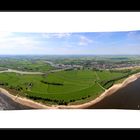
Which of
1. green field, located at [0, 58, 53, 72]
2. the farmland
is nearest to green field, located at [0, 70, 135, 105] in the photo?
the farmland

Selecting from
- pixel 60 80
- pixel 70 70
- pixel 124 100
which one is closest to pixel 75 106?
pixel 60 80

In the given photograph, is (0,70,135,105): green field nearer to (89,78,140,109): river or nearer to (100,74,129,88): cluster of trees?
(100,74,129,88): cluster of trees

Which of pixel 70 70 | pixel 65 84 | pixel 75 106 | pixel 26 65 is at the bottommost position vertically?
pixel 75 106

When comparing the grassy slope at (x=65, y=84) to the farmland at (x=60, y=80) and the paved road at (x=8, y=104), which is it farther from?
the paved road at (x=8, y=104)

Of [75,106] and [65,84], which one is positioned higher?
A: [65,84]

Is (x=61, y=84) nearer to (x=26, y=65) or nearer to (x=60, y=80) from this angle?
(x=60, y=80)

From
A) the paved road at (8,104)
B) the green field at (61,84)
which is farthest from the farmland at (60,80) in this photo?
the paved road at (8,104)
